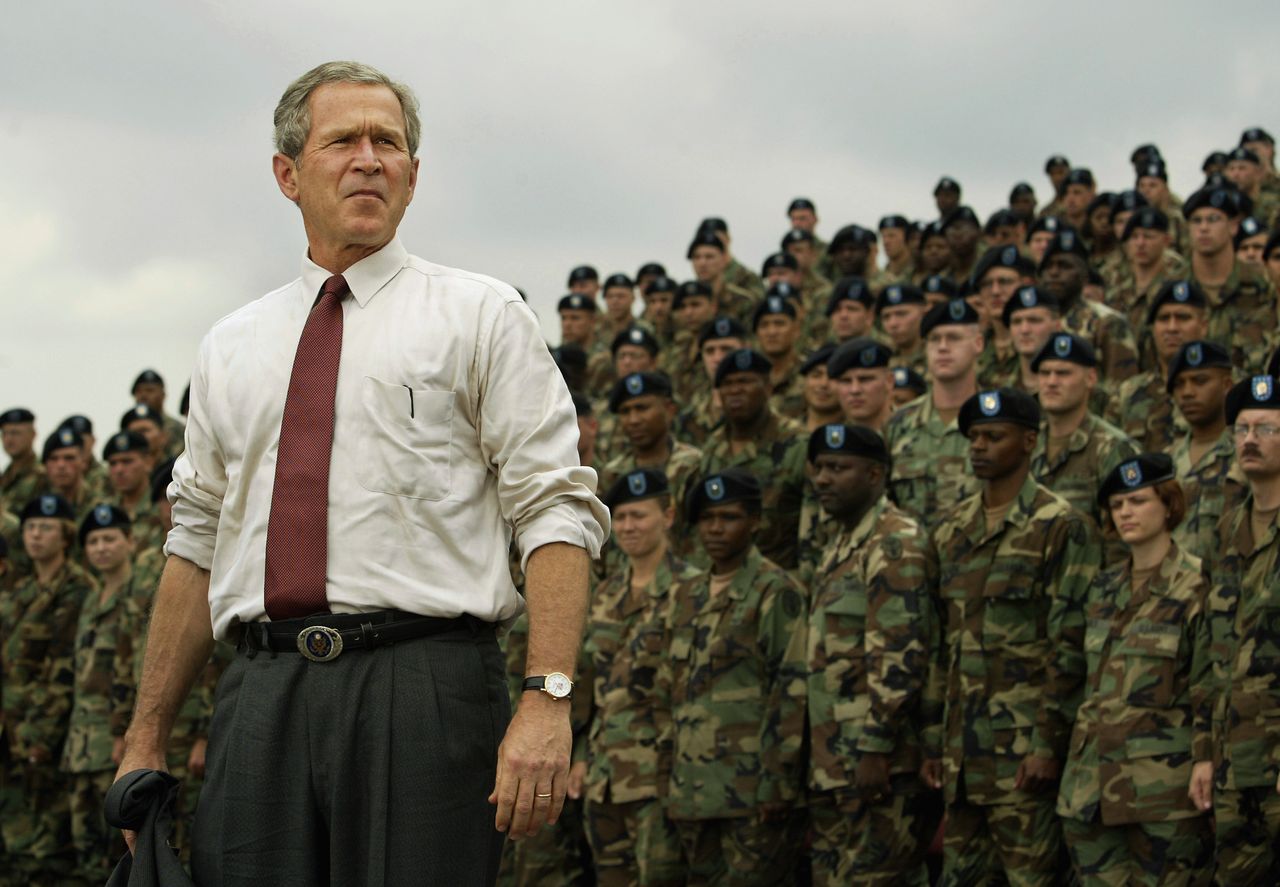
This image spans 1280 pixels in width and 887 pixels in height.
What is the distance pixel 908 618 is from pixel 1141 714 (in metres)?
1.11

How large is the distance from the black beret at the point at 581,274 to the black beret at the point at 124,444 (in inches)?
260

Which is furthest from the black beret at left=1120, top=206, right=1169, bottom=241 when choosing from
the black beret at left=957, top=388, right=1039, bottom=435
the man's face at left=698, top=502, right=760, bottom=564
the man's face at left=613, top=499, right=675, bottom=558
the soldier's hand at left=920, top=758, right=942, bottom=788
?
the soldier's hand at left=920, top=758, right=942, bottom=788

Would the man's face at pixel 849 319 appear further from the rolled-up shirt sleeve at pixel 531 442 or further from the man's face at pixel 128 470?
the rolled-up shirt sleeve at pixel 531 442

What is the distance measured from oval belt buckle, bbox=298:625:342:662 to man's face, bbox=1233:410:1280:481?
4.38 m

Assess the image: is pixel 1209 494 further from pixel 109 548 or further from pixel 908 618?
pixel 109 548

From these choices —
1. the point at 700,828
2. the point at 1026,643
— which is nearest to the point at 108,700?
the point at 700,828

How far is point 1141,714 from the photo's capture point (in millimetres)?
6055

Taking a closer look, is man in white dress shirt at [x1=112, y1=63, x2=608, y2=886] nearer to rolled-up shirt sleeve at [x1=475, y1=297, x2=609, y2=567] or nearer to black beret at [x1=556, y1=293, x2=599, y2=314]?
rolled-up shirt sleeve at [x1=475, y1=297, x2=609, y2=567]

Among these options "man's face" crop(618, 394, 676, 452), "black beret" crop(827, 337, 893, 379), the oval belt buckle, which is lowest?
the oval belt buckle

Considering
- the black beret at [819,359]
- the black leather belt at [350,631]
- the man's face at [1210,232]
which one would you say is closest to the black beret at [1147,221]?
the man's face at [1210,232]

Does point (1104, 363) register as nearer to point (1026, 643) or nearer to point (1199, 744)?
point (1026, 643)

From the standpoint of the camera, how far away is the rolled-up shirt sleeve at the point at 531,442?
2752mm

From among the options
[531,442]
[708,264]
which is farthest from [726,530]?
[708,264]

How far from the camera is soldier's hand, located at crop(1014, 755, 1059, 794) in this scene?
21.2ft
